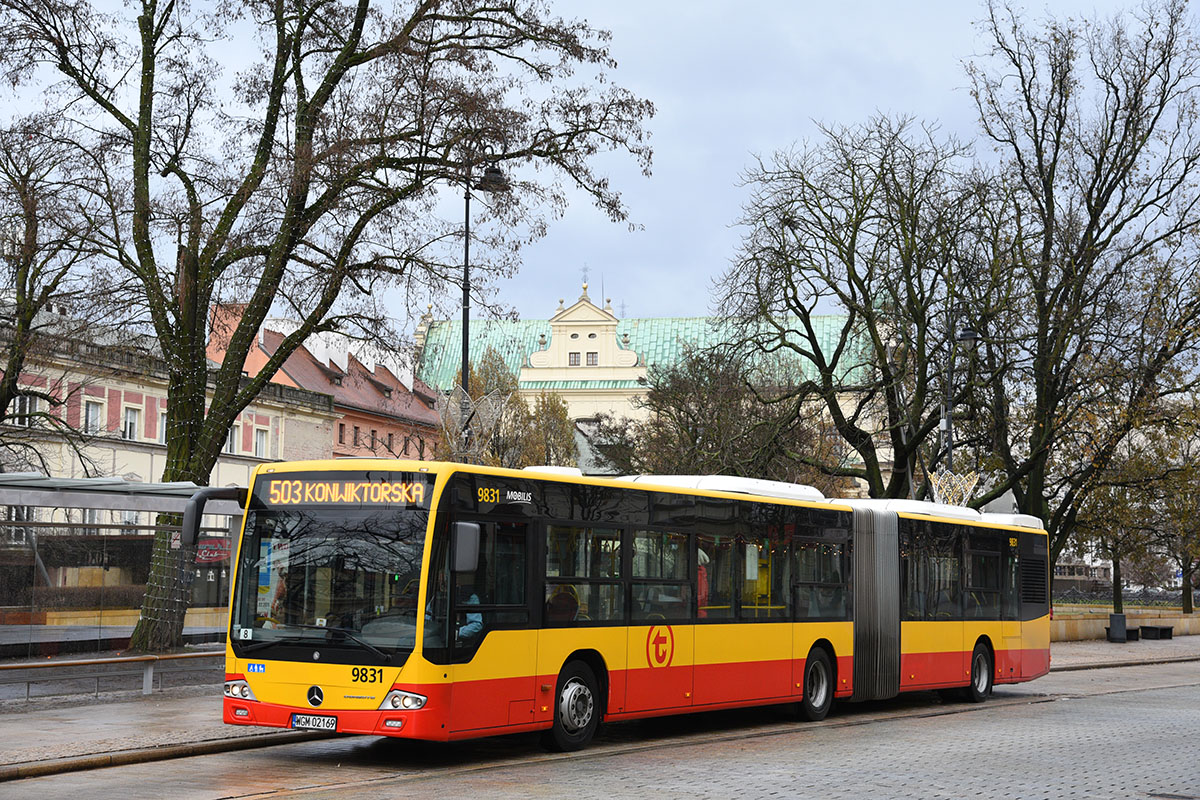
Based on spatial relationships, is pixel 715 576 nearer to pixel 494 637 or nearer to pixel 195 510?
pixel 494 637

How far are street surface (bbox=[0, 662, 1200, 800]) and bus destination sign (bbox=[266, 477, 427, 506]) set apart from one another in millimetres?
2409

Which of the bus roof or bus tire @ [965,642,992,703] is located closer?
the bus roof

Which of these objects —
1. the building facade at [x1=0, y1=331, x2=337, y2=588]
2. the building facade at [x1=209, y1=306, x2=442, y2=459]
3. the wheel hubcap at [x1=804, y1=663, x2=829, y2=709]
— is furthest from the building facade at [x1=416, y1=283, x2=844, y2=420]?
the wheel hubcap at [x1=804, y1=663, x2=829, y2=709]

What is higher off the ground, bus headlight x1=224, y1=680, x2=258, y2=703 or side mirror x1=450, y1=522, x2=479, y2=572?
side mirror x1=450, y1=522, x2=479, y2=572

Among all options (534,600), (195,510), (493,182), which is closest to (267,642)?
(195,510)

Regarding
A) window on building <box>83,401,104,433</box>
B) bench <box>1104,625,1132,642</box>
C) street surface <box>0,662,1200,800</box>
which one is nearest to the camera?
street surface <box>0,662,1200,800</box>

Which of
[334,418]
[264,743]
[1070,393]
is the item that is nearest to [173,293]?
[264,743]

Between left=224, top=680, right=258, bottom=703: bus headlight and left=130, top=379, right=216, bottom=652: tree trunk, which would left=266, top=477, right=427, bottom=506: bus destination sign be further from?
left=130, top=379, right=216, bottom=652: tree trunk

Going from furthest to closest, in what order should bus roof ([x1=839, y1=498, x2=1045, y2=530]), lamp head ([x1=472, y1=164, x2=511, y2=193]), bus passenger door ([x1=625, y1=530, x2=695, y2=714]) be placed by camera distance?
lamp head ([x1=472, y1=164, x2=511, y2=193]) → bus roof ([x1=839, y1=498, x2=1045, y2=530]) → bus passenger door ([x1=625, y1=530, x2=695, y2=714])

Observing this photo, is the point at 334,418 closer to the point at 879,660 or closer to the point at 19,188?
the point at 19,188

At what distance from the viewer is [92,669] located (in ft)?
61.0

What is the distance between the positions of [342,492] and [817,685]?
27.6 ft

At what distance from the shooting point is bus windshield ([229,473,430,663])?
13.0 m

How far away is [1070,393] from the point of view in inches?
1451
